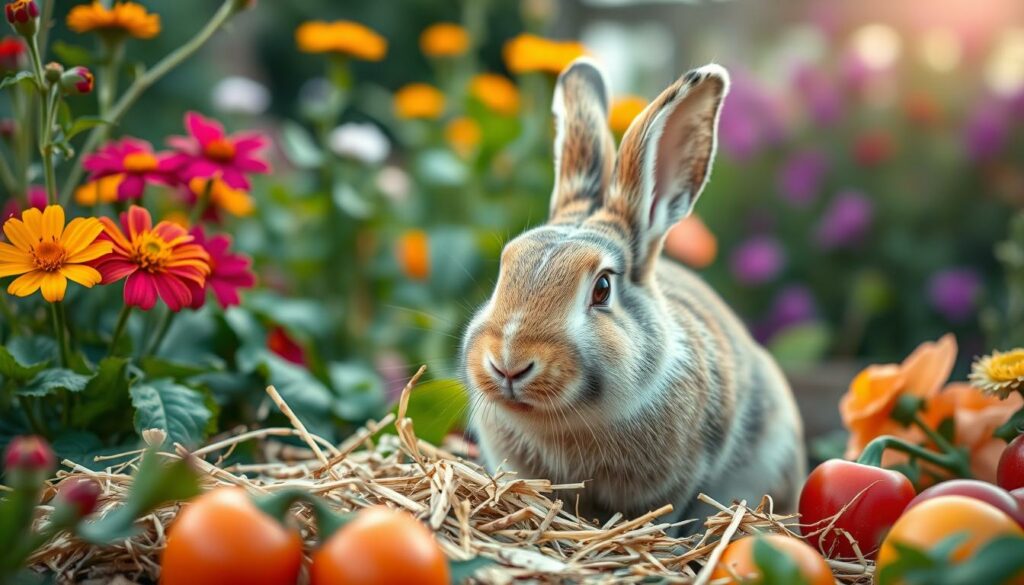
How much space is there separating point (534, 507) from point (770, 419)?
2.62 feet

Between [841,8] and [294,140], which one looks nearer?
[294,140]

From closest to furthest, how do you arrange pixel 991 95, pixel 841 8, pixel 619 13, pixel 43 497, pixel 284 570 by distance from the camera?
pixel 284 570, pixel 43 497, pixel 991 95, pixel 841 8, pixel 619 13

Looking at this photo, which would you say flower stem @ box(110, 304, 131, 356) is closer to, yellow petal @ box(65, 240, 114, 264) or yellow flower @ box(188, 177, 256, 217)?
yellow petal @ box(65, 240, 114, 264)

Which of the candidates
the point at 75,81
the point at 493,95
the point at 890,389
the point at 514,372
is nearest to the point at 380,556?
the point at 514,372

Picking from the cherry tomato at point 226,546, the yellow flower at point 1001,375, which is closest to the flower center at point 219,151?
the cherry tomato at point 226,546

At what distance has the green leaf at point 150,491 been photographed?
54.1 inches

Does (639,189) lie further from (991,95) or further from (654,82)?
(654,82)

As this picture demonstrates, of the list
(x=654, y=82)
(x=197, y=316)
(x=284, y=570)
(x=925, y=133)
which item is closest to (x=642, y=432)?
(x=284, y=570)

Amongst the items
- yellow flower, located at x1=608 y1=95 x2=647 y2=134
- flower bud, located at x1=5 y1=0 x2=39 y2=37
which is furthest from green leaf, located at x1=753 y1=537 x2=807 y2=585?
yellow flower, located at x1=608 y1=95 x2=647 y2=134

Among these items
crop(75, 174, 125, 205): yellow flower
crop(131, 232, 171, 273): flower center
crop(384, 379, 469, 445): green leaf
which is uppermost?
crop(131, 232, 171, 273): flower center

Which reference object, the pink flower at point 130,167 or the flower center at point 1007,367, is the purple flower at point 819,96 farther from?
the pink flower at point 130,167

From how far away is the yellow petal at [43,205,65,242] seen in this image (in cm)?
196

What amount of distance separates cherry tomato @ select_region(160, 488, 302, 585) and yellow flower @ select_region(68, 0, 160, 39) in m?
1.37

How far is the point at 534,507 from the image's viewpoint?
6.51 ft
